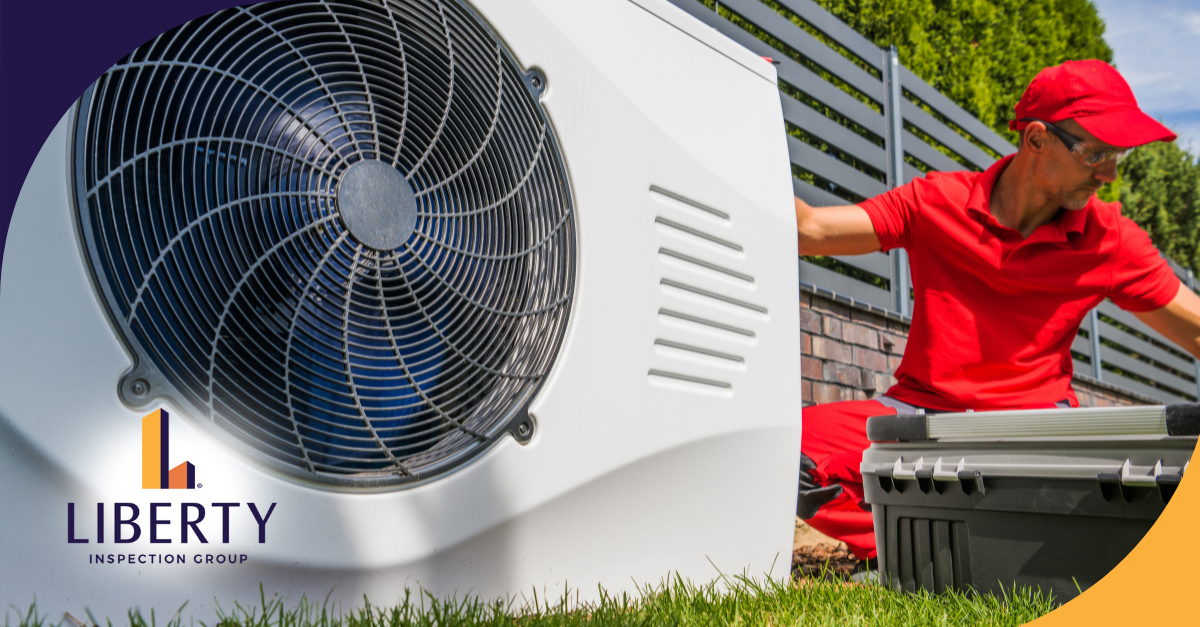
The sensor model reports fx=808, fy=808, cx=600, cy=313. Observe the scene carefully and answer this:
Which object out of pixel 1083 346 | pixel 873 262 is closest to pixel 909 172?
pixel 873 262

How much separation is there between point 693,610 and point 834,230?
3.77ft

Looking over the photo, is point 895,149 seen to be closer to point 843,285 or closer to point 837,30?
point 837,30

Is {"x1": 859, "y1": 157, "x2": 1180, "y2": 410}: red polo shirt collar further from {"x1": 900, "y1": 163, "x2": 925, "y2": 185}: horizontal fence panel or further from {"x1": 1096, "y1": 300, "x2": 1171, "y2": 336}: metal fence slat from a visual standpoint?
{"x1": 1096, "y1": 300, "x2": 1171, "y2": 336}: metal fence slat

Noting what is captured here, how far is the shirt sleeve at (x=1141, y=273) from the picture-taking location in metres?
2.13

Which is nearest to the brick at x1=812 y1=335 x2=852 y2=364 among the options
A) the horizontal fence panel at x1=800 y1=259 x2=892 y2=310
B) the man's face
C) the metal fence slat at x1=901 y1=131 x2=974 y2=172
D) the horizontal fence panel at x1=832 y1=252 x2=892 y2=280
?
the horizontal fence panel at x1=800 y1=259 x2=892 y2=310

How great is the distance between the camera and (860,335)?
11.9 feet

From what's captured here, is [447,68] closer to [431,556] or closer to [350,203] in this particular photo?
[350,203]

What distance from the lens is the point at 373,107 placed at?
1089 millimetres

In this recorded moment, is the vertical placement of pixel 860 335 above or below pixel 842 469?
above

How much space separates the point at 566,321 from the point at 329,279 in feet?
1.22

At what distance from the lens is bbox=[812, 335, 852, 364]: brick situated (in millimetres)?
3260

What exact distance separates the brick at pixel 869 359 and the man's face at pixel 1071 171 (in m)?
1.55

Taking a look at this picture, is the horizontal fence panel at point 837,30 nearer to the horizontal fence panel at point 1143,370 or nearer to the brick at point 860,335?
the brick at point 860,335

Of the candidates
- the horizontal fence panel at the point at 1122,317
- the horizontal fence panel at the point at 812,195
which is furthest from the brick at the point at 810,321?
the horizontal fence panel at the point at 1122,317
